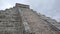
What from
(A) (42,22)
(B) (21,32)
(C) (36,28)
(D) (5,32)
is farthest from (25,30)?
(A) (42,22)

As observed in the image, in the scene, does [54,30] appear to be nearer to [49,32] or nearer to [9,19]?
[49,32]

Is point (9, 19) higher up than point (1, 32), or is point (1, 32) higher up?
point (9, 19)

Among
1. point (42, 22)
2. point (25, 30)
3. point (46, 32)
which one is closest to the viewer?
point (25, 30)

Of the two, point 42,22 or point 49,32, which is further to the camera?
point 42,22

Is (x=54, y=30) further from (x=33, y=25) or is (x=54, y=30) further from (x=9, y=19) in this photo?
(x=9, y=19)

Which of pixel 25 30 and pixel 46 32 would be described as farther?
pixel 46 32

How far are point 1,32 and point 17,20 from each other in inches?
75.8

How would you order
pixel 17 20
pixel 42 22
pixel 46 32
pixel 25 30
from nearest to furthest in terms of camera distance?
pixel 25 30
pixel 46 32
pixel 17 20
pixel 42 22

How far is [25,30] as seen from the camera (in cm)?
856

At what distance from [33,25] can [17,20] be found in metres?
1.00

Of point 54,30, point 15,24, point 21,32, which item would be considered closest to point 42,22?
point 54,30

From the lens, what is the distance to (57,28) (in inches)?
405

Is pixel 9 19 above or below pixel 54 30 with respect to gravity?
above

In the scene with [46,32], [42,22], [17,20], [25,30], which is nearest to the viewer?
[25,30]
